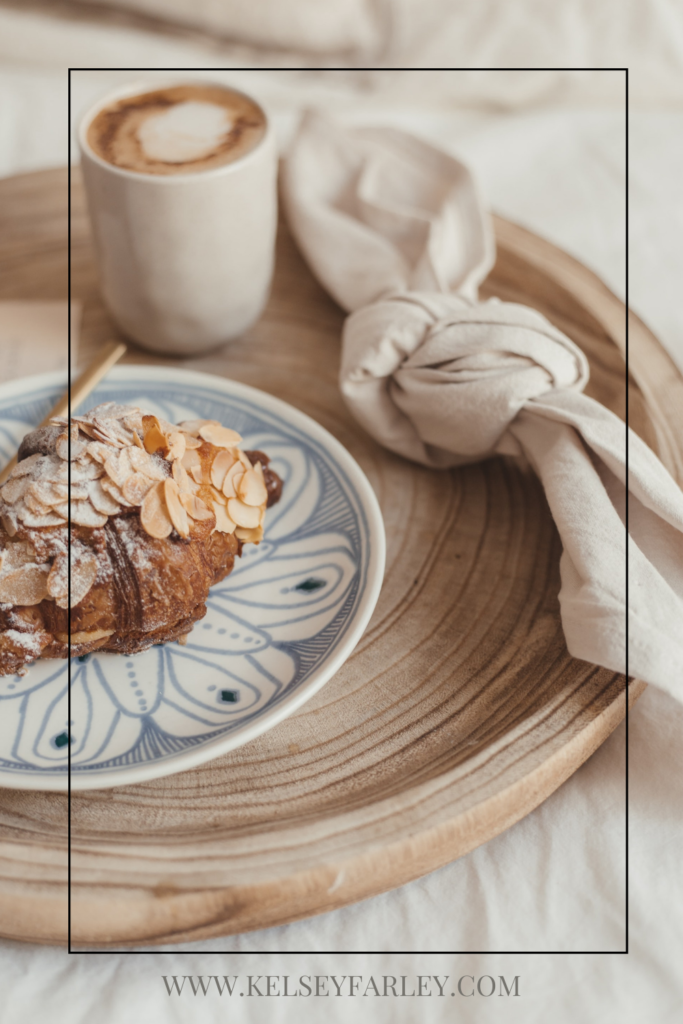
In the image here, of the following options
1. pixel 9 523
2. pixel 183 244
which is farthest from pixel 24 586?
pixel 183 244

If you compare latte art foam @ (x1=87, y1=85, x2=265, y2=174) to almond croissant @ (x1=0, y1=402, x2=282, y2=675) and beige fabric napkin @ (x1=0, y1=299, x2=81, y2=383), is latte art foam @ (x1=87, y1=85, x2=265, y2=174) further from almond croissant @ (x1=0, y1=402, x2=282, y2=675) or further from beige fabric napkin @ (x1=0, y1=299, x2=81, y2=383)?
almond croissant @ (x1=0, y1=402, x2=282, y2=675)

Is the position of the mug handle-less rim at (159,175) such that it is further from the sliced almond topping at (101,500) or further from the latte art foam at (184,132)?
the sliced almond topping at (101,500)

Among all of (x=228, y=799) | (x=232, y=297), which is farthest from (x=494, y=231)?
(x=228, y=799)

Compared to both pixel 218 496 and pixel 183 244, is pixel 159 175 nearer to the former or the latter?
pixel 183 244

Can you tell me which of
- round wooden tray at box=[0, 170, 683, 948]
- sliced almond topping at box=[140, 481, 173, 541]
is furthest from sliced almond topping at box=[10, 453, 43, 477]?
round wooden tray at box=[0, 170, 683, 948]

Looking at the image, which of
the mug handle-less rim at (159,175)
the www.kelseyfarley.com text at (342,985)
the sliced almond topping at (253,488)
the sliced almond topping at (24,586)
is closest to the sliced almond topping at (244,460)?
the sliced almond topping at (253,488)
